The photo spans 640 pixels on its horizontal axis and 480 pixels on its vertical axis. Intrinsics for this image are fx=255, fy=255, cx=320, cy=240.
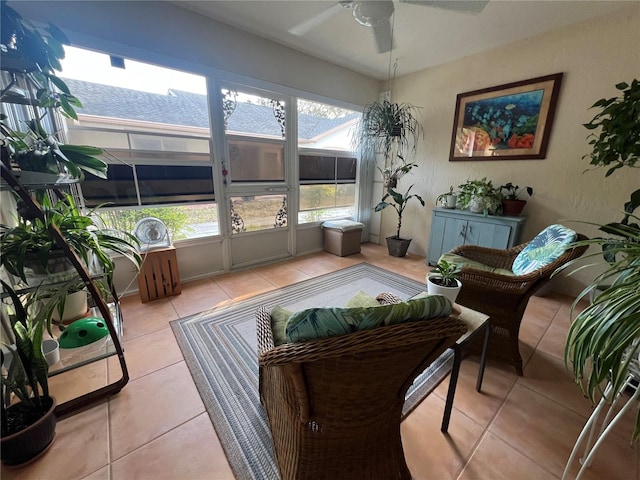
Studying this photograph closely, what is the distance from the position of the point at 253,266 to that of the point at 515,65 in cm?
372

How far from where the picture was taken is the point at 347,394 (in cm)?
74

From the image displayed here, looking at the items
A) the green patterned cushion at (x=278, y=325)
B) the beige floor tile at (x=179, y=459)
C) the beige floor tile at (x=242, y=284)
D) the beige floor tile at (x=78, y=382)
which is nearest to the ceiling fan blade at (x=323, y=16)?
the green patterned cushion at (x=278, y=325)

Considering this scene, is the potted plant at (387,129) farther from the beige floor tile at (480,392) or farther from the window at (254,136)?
the beige floor tile at (480,392)

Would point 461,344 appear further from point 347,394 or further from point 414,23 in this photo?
point 414,23

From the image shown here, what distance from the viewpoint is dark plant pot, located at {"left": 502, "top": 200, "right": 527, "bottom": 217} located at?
9.05 feet

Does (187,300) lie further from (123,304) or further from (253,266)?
(253,266)

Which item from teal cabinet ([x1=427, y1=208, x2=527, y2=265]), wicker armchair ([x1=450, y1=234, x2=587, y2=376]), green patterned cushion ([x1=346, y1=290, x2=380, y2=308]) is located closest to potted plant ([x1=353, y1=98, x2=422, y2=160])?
teal cabinet ([x1=427, y1=208, x2=527, y2=265])

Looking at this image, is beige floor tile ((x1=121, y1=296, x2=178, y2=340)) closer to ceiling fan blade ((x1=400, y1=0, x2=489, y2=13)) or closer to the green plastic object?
the green plastic object

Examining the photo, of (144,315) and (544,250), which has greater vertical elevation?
(544,250)

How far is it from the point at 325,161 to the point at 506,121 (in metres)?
2.19

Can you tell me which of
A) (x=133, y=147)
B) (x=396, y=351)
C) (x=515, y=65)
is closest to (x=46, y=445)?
(x=396, y=351)

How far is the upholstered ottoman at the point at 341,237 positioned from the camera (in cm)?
365

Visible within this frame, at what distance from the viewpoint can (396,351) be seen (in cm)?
69

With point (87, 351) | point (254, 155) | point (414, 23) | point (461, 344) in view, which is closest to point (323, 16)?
point (414, 23)
